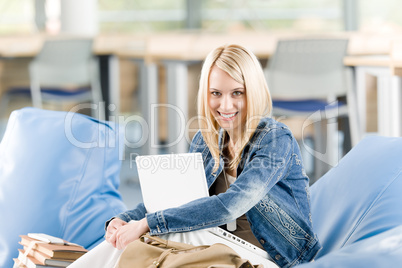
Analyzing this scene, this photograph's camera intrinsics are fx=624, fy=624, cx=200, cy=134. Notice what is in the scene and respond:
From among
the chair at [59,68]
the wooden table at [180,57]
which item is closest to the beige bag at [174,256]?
the wooden table at [180,57]

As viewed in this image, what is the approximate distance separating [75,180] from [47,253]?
0.44 meters

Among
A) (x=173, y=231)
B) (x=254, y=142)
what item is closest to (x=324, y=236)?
(x=254, y=142)

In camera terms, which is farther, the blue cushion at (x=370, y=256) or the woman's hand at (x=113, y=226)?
the woman's hand at (x=113, y=226)

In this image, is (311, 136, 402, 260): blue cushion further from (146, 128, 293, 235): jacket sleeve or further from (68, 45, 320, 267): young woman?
(146, 128, 293, 235): jacket sleeve

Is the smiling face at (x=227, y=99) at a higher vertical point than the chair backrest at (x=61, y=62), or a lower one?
higher

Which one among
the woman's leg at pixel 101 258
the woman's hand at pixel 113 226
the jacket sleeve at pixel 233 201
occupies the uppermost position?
the jacket sleeve at pixel 233 201

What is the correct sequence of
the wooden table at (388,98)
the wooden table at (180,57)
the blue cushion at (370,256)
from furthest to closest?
the wooden table at (180,57) → the wooden table at (388,98) → the blue cushion at (370,256)

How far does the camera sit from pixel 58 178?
1895 mm

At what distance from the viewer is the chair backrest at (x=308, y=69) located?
362 centimetres

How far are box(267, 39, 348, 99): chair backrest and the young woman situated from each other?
7.25ft

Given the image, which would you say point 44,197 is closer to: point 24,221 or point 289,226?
point 24,221

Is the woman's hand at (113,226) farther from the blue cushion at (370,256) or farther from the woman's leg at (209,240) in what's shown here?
the blue cushion at (370,256)

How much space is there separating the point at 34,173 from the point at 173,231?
0.71m

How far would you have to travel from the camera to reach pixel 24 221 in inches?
72.3
